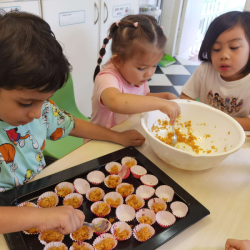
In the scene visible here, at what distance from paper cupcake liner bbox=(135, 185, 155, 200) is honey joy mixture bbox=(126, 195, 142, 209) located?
2 cm

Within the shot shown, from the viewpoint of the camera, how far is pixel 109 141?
0.87m

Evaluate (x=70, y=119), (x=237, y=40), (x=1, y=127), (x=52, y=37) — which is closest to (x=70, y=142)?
(x=70, y=119)

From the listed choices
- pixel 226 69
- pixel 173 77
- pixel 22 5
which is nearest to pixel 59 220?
pixel 226 69

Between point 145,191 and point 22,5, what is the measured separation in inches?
47.7

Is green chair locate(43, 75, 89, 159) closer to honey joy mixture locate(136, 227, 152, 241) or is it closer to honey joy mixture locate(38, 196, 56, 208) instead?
honey joy mixture locate(38, 196, 56, 208)

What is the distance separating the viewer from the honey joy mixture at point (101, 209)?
62cm

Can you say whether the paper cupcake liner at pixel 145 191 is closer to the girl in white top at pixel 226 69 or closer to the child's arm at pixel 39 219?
the child's arm at pixel 39 219

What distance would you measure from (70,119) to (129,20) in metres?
0.44

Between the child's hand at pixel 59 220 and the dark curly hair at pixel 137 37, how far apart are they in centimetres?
62

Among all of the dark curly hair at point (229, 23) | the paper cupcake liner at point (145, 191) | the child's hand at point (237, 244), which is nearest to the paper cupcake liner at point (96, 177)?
the paper cupcake liner at point (145, 191)

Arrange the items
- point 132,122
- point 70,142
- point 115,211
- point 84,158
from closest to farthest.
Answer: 1. point 115,211
2. point 84,158
3. point 132,122
4. point 70,142

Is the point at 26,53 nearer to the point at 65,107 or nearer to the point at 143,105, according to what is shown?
the point at 143,105

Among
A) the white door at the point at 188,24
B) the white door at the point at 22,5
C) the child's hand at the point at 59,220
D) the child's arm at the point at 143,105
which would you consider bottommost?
the white door at the point at 188,24

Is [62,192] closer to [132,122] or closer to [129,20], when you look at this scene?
[132,122]
